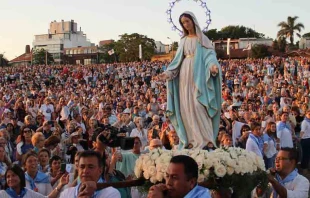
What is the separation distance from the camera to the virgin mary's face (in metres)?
7.52

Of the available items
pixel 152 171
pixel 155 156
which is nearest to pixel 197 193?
pixel 152 171

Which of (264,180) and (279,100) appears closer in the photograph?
(264,180)

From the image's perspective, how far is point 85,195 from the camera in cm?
398

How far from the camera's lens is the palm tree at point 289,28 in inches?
3354

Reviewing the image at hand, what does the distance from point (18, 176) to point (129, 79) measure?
28022 millimetres

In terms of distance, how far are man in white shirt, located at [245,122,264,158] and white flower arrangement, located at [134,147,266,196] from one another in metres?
4.49

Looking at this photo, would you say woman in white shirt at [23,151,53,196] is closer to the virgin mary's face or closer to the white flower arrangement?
the white flower arrangement

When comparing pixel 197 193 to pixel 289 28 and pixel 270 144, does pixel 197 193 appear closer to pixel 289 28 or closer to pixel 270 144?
pixel 270 144

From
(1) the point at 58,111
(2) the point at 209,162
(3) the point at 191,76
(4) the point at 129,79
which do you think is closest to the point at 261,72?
(4) the point at 129,79

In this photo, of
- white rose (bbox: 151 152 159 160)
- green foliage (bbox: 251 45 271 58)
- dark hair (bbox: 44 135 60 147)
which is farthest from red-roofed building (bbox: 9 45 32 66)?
white rose (bbox: 151 152 159 160)

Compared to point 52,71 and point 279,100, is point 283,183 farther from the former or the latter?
point 52,71

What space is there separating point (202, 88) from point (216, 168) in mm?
1979

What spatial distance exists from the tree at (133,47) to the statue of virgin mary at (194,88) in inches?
2961

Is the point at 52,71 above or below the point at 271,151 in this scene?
above
